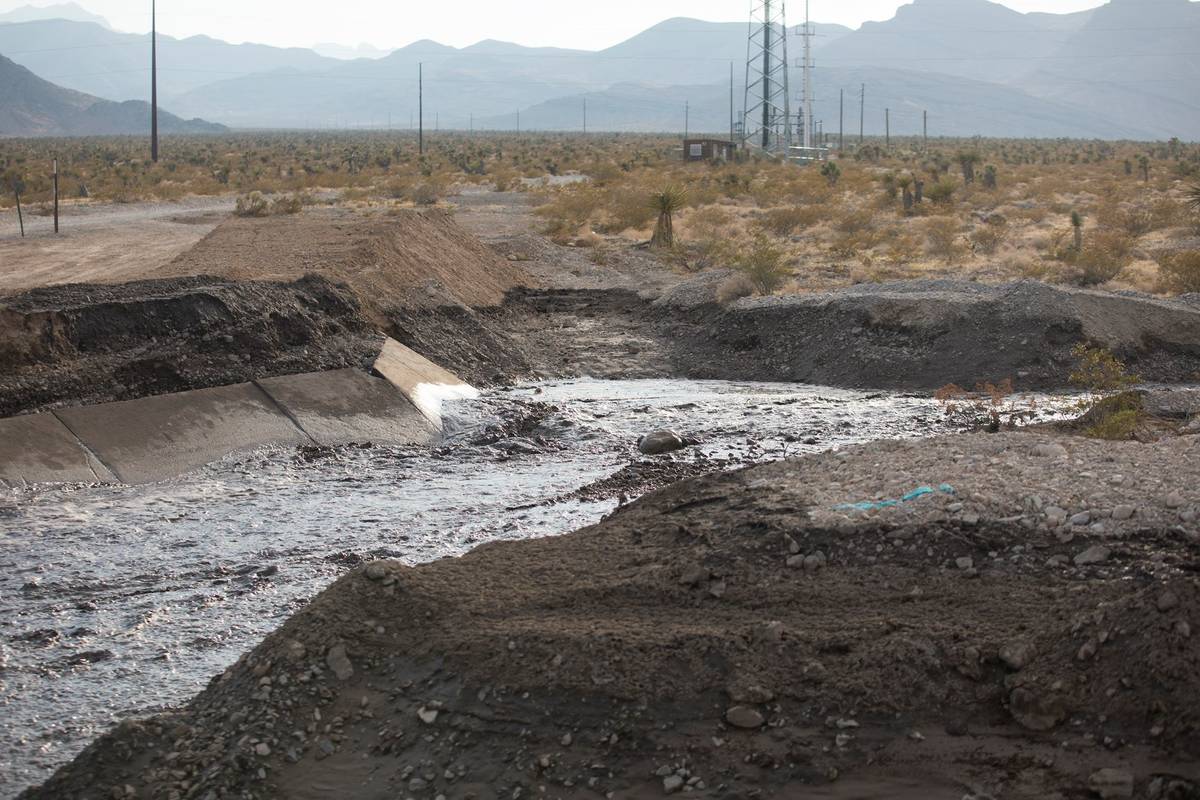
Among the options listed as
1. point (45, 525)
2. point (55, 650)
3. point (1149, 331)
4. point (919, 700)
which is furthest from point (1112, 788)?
point (1149, 331)

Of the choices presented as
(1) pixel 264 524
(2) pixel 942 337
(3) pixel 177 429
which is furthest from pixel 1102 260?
(1) pixel 264 524

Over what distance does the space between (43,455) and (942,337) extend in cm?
1162

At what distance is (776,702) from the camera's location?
5961mm

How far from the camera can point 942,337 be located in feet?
58.4

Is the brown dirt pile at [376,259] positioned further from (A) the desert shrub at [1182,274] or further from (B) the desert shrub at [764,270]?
(A) the desert shrub at [1182,274]

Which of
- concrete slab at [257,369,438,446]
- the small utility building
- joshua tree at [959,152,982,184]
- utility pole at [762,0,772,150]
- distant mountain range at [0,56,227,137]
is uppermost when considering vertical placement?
distant mountain range at [0,56,227,137]

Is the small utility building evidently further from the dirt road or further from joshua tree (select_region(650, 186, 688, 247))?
joshua tree (select_region(650, 186, 688, 247))

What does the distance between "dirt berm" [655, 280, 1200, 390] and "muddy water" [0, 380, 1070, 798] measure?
112cm

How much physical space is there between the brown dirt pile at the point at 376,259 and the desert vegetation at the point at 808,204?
4800mm

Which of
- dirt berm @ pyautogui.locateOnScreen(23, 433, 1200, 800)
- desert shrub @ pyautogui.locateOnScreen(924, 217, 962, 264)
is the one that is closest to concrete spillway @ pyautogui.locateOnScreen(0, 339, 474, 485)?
dirt berm @ pyautogui.locateOnScreen(23, 433, 1200, 800)

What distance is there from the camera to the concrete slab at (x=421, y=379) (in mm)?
15094

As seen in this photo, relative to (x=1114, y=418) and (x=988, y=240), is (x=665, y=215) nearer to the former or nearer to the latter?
(x=988, y=240)

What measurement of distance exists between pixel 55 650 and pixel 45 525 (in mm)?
3020

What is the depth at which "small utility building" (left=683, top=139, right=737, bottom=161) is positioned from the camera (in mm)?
62562
